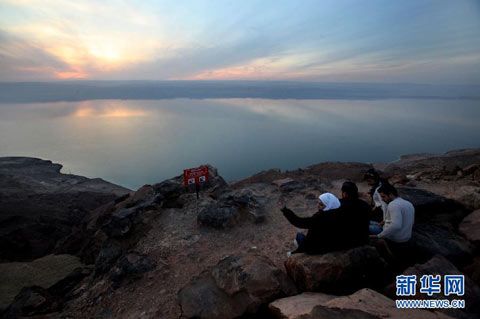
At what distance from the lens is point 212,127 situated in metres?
82.4

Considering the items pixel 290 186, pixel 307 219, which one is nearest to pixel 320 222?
pixel 307 219

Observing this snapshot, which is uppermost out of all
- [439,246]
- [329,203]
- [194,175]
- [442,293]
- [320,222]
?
[329,203]

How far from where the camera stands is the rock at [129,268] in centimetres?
539

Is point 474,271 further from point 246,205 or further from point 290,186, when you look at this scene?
point 290,186

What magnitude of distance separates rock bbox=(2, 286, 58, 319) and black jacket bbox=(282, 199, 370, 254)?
551 cm

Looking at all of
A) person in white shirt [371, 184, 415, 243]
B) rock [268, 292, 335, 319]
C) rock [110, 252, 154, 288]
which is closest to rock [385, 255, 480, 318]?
person in white shirt [371, 184, 415, 243]

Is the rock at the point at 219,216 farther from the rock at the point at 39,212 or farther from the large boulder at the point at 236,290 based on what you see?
the rock at the point at 39,212

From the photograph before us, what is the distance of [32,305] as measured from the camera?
17.1 feet

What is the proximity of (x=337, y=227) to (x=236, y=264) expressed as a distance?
1.87m

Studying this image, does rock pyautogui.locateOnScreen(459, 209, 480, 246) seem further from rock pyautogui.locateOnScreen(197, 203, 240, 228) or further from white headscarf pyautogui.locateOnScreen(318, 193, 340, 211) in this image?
rock pyautogui.locateOnScreen(197, 203, 240, 228)

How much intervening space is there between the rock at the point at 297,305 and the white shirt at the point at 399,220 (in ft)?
5.00

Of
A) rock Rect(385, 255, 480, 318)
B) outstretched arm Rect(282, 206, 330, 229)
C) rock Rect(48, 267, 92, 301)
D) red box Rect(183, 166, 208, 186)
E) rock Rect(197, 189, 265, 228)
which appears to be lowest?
rock Rect(48, 267, 92, 301)

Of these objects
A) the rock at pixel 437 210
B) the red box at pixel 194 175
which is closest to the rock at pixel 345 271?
the rock at pixel 437 210

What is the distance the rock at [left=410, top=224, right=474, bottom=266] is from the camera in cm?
421
